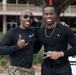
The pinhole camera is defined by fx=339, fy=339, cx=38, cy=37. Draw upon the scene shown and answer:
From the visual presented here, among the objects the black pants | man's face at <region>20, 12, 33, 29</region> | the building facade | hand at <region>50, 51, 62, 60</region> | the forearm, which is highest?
man's face at <region>20, 12, 33, 29</region>

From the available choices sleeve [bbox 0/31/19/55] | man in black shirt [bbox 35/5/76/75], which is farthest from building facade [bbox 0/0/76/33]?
sleeve [bbox 0/31/19/55]

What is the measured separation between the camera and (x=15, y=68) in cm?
445

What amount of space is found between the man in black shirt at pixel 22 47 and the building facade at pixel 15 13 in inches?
1398

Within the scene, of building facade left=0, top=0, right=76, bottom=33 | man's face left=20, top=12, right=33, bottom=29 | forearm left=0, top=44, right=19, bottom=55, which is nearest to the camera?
forearm left=0, top=44, right=19, bottom=55

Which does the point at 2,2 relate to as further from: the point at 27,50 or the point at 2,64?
the point at 27,50

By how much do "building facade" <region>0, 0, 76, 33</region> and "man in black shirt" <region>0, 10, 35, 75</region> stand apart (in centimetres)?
3551

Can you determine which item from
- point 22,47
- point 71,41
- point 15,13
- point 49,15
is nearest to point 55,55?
point 71,41

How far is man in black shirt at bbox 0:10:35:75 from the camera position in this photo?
4.42m

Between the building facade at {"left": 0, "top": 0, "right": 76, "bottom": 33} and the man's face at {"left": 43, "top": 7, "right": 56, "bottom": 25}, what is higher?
the man's face at {"left": 43, "top": 7, "right": 56, "bottom": 25}

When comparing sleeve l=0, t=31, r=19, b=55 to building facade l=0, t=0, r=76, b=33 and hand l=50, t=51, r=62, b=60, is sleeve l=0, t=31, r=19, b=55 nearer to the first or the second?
hand l=50, t=51, r=62, b=60

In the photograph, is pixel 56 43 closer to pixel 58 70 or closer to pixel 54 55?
pixel 54 55

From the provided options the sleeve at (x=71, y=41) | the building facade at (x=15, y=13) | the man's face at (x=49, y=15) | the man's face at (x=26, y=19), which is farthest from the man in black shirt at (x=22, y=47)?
the building facade at (x=15, y=13)

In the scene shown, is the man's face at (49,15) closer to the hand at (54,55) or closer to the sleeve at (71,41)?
the sleeve at (71,41)

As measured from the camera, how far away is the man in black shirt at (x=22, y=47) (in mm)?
4418
